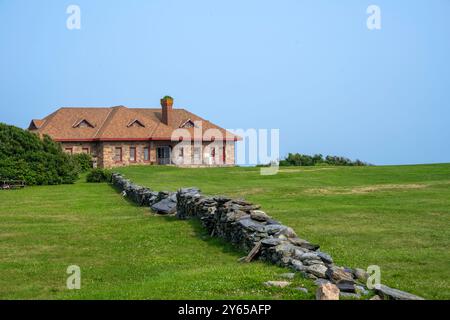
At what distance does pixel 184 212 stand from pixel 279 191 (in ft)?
24.1

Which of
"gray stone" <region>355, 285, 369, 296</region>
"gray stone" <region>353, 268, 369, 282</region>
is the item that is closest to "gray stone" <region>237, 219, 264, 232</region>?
"gray stone" <region>353, 268, 369, 282</region>

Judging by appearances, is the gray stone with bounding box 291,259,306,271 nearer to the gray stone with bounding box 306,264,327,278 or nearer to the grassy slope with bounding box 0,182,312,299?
the gray stone with bounding box 306,264,327,278

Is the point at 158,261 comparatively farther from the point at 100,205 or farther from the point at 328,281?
the point at 100,205

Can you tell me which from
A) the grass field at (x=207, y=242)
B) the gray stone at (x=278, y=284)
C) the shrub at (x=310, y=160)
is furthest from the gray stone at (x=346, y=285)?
the shrub at (x=310, y=160)

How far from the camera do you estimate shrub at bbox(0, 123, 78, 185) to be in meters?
44.1

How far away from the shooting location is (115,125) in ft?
216

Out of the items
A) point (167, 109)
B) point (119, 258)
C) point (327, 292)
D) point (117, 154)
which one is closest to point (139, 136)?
point (117, 154)

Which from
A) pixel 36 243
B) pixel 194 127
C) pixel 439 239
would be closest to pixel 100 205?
pixel 36 243

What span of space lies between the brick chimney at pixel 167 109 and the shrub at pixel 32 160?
2250 cm

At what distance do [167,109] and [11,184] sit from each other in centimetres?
2805

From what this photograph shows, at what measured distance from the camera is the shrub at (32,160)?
145ft

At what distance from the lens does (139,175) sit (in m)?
45.0

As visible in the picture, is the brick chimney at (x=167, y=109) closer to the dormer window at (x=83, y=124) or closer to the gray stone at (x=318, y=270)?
the dormer window at (x=83, y=124)

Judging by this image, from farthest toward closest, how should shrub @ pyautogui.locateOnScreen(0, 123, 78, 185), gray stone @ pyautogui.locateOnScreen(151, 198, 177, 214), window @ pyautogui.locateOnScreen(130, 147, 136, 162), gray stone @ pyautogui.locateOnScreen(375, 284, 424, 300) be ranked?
1. window @ pyautogui.locateOnScreen(130, 147, 136, 162)
2. shrub @ pyautogui.locateOnScreen(0, 123, 78, 185)
3. gray stone @ pyautogui.locateOnScreen(151, 198, 177, 214)
4. gray stone @ pyautogui.locateOnScreen(375, 284, 424, 300)
